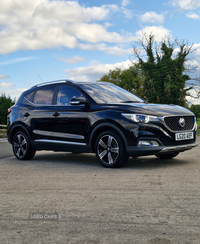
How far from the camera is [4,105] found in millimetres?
Answer: 43125

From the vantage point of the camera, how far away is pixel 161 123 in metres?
6.82

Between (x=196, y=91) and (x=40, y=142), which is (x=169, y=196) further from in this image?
(x=196, y=91)

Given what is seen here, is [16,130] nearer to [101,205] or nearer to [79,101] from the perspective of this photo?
[79,101]

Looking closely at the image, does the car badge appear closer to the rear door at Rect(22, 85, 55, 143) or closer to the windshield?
the windshield

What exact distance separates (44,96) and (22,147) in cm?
147

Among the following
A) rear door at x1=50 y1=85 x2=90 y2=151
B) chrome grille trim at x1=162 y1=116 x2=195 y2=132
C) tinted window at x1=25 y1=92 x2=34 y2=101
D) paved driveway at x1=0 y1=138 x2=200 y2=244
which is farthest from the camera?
tinted window at x1=25 y1=92 x2=34 y2=101

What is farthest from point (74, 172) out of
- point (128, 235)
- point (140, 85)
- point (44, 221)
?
point (140, 85)

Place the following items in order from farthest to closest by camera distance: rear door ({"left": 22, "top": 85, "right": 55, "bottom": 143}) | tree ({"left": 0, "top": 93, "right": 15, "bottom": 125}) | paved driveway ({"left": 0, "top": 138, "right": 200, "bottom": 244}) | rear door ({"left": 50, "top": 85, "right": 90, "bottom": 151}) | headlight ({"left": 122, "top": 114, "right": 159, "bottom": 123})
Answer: tree ({"left": 0, "top": 93, "right": 15, "bottom": 125}) < rear door ({"left": 22, "top": 85, "right": 55, "bottom": 143}) < rear door ({"left": 50, "top": 85, "right": 90, "bottom": 151}) < headlight ({"left": 122, "top": 114, "right": 159, "bottom": 123}) < paved driveway ({"left": 0, "top": 138, "right": 200, "bottom": 244})

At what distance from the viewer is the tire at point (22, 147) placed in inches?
353

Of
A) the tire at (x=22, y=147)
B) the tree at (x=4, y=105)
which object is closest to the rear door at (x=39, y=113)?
the tire at (x=22, y=147)

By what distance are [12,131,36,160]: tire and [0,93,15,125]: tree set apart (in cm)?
3279

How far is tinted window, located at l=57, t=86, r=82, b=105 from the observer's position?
8040 millimetres

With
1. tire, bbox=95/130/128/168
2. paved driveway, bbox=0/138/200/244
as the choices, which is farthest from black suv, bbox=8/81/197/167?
paved driveway, bbox=0/138/200/244

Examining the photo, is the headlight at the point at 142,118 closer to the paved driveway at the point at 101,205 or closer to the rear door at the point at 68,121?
the paved driveway at the point at 101,205
